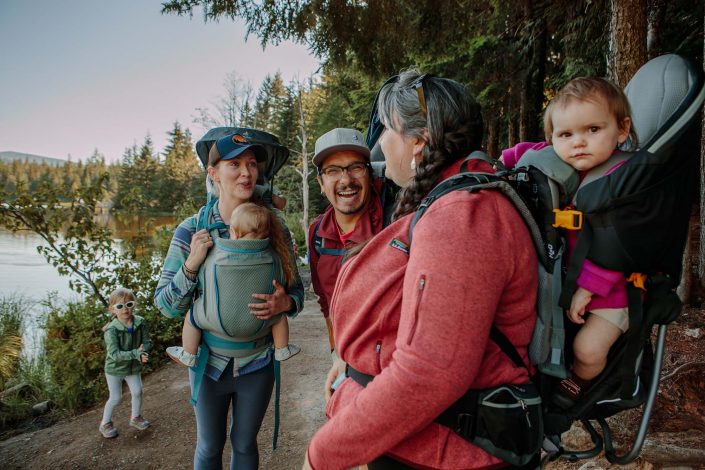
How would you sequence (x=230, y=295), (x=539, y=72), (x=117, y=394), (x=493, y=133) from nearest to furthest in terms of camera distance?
(x=230, y=295), (x=117, y=394), (x=539, y=72), (x=493, y=133)

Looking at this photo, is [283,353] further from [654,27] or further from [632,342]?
[654,27]

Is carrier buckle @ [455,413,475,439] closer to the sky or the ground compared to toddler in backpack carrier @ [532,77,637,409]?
closer to the ground

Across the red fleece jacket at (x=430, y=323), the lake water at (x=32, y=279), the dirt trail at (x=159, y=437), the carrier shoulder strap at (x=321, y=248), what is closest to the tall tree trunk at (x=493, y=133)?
the dirt trail at (x=159, y=437)

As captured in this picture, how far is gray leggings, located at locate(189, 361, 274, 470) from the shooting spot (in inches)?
87.4

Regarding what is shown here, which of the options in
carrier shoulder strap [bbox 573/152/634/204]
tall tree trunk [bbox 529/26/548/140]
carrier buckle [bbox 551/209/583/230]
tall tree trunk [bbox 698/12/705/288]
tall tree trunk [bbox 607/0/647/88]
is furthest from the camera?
tall tree trunk [bbox 529/26/548/140]

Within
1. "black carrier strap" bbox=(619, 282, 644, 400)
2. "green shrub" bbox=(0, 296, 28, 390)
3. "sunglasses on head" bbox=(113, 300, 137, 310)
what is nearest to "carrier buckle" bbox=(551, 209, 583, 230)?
"black carrier strap" bbox=(619, 282, 644, 400)

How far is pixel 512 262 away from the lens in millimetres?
932

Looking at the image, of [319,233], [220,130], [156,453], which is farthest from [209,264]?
[156,453]

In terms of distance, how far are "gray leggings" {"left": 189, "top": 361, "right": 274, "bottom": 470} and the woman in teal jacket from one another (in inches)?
90.3

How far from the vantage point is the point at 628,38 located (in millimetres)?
3537

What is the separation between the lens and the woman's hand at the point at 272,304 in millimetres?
2150

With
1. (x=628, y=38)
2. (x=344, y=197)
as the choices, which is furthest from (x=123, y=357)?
(x=628, y=38)

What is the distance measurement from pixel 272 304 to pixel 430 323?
4.85ft

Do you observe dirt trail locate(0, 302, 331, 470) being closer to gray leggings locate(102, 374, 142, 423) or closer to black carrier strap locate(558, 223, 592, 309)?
gray leggings locate(102, 374, 142, 423)
